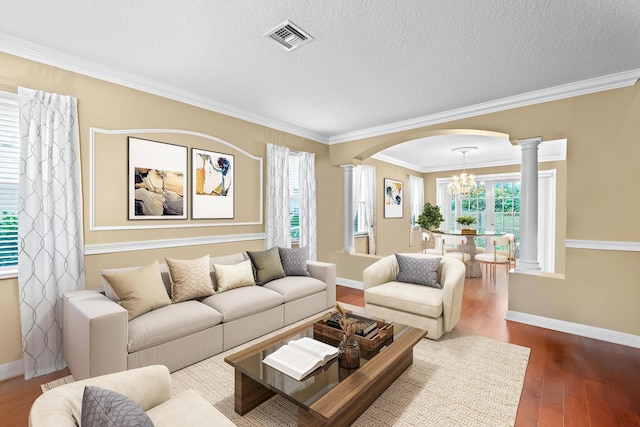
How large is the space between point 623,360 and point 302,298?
3.13m

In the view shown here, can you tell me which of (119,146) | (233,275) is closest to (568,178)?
(233,275)

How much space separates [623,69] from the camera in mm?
2936

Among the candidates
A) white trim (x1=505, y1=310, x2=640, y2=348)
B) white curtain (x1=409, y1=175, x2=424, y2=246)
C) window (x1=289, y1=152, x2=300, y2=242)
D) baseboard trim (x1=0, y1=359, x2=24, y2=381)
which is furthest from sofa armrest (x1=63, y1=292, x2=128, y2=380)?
white curtain (x1=409, y1=175, x2=424, y2=246)

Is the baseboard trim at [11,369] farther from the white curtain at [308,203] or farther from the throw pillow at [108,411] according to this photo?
the white curtain at [308,203]

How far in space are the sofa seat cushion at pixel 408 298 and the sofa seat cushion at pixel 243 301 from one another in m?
1.11

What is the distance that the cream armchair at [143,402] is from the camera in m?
1.09

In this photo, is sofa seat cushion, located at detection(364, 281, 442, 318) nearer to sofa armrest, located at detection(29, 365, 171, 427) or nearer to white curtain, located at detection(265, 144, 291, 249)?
white curtain, located at detection(265, 144, 291, 249)

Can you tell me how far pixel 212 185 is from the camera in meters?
3.85

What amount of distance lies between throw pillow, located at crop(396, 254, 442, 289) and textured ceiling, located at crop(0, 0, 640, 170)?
→ 6.59 feet

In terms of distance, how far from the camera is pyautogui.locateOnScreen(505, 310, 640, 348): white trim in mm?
3047

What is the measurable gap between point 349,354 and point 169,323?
1.52 m

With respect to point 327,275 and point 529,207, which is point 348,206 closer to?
point 327,275

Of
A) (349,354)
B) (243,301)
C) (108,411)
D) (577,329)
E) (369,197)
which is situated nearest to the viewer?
(108,411)

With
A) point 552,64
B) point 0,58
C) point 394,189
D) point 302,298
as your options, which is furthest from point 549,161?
point 0,58
